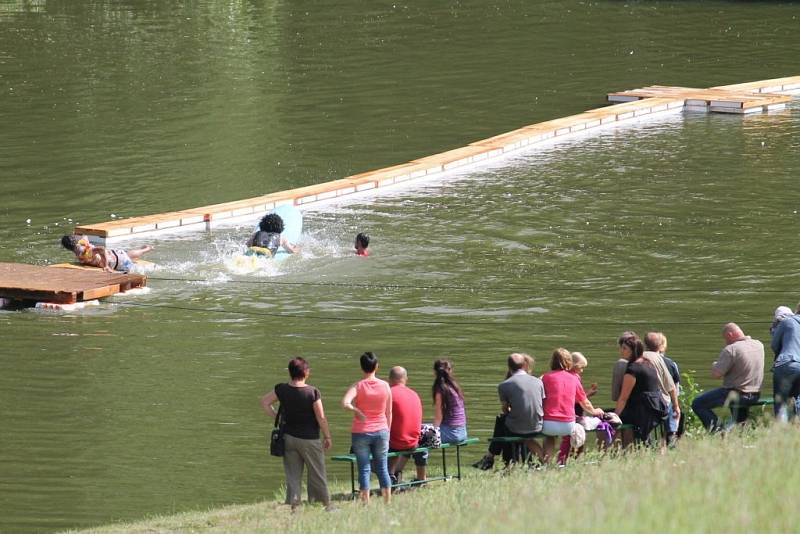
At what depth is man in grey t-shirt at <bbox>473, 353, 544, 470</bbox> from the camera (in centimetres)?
1273

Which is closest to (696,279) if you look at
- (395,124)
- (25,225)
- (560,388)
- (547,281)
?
(547,281)

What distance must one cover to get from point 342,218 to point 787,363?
12.0 metres

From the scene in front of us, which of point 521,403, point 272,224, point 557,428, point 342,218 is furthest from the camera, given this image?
point 342,218

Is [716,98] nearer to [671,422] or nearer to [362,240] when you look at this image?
[362,240]

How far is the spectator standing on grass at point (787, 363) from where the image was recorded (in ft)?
44.0

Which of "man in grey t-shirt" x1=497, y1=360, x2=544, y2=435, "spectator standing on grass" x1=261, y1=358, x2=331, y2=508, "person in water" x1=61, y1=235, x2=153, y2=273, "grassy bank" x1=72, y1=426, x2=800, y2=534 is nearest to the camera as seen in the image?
"grassy bank" x1=72, y1=426, x2=800, y2=534

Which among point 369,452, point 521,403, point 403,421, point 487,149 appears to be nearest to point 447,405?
point 403,421

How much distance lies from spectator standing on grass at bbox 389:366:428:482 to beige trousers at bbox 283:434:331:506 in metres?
0.83

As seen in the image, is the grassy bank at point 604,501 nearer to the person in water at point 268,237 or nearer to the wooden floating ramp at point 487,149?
the person in water at point 268,237

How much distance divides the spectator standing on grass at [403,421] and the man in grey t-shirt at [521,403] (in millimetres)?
757

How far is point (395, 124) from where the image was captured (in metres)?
32.6

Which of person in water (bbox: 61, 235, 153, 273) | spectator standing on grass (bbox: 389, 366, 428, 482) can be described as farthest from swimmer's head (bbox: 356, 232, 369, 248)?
spectator standing on grass (bbox: 389, 366, 428, 482)

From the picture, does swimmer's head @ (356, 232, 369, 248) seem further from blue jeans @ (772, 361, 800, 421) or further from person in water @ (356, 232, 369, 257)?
blue jeans @ (772, 361, 800, 421)

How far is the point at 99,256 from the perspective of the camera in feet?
68.2
